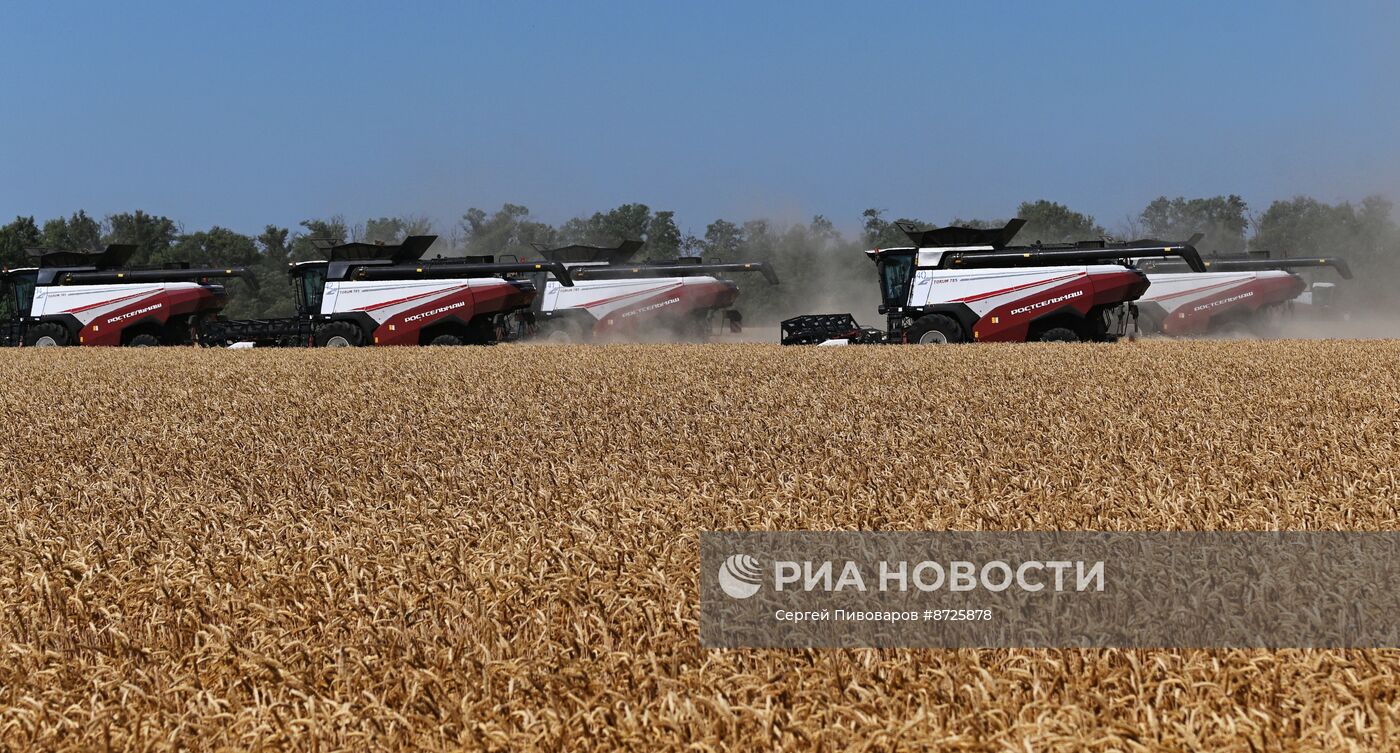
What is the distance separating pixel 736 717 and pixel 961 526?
7.40 ft

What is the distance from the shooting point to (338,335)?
79.7 ft

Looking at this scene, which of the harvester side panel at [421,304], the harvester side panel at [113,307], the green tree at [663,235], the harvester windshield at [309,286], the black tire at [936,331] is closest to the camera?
the black tire at [936,331]

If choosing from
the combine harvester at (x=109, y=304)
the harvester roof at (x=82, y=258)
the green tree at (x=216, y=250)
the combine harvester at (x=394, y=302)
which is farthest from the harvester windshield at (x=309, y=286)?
the green tree at (x=216, y=250)

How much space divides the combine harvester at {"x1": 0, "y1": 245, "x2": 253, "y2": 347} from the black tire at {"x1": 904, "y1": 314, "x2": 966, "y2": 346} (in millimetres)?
13776

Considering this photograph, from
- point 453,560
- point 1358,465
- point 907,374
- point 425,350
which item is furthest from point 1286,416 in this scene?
point 425,350

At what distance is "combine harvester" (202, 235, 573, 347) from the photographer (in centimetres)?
2381

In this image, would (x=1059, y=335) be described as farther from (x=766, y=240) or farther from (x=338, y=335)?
(x=766, y=240)

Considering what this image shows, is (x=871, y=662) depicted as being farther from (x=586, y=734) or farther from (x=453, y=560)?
(x=453, y=560)

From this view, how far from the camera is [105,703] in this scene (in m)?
3.19

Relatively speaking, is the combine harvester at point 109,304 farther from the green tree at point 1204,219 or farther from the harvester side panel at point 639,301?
the green tree at point 1204,219

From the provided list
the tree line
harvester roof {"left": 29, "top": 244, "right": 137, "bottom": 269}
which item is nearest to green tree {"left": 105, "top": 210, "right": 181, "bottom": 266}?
the tree line

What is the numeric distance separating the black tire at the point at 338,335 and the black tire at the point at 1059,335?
12.5 meters

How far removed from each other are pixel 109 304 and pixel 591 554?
2403 cm

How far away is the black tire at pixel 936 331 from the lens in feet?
70.0
